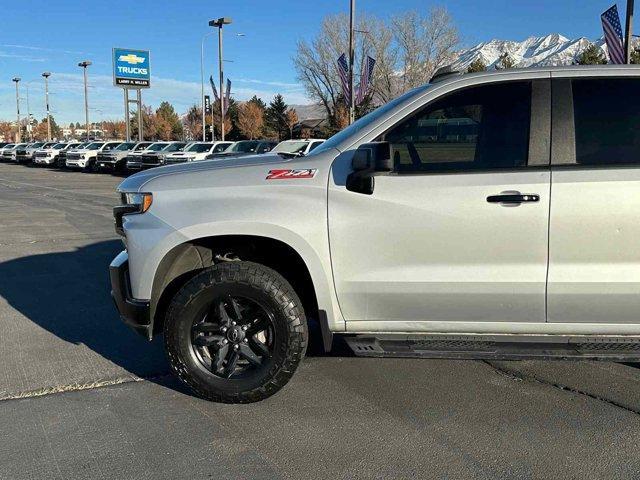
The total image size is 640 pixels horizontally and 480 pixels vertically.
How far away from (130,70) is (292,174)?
45.5 meters

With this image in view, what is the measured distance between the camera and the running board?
331cm

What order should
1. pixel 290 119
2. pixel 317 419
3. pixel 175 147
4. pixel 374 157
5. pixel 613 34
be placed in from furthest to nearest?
1. pixel 290 119
2. pixel 175 147
3. pixel 613 34
4. pixel 317 419
5. pixel 374 157

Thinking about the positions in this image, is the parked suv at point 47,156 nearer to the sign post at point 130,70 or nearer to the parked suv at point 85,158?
the parked suv at point 85,158

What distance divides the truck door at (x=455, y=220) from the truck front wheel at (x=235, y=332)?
374mm

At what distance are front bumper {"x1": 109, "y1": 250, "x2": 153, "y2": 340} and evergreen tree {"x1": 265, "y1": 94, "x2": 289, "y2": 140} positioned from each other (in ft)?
225

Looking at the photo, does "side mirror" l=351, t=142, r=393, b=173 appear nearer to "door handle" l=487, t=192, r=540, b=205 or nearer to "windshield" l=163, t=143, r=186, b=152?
"door handle" l=487, t=192, r=540, b=205

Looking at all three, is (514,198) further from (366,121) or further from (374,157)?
(366,121)

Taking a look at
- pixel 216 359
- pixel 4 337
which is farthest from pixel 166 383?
pixel 4 337

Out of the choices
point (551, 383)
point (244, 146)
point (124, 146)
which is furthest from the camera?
point (124, 146)

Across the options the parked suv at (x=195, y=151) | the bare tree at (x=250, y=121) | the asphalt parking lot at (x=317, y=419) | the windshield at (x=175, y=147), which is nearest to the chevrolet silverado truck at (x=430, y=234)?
the asphalt parking lot at (x=317, y=419)

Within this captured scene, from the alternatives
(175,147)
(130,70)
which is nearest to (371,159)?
(175,147)

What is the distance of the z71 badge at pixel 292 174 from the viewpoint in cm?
340

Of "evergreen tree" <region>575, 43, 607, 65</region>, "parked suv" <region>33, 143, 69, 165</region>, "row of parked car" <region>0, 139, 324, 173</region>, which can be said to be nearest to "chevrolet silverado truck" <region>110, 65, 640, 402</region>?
"row of parked car" <region>0, 139, 324, 173</region>

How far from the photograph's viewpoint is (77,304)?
5754mm
